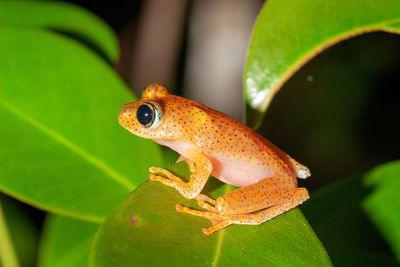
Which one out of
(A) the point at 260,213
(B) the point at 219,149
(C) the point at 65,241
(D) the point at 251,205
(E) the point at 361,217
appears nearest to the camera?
(A) the point at 260,213

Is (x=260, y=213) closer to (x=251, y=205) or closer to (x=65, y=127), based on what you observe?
(x=251, y=205)

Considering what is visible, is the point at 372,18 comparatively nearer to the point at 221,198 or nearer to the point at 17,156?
the point at 221,198

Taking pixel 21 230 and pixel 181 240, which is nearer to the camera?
pixel 181 240

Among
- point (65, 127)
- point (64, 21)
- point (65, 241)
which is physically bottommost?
point (65, 241)

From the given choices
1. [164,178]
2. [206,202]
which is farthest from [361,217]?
[164,178]

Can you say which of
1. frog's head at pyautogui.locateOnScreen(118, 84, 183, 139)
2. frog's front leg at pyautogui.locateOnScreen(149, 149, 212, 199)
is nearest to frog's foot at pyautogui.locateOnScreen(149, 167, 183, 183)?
frog's front leg at pyautogui.locateOnScreen(149, 149, 212, 199)
